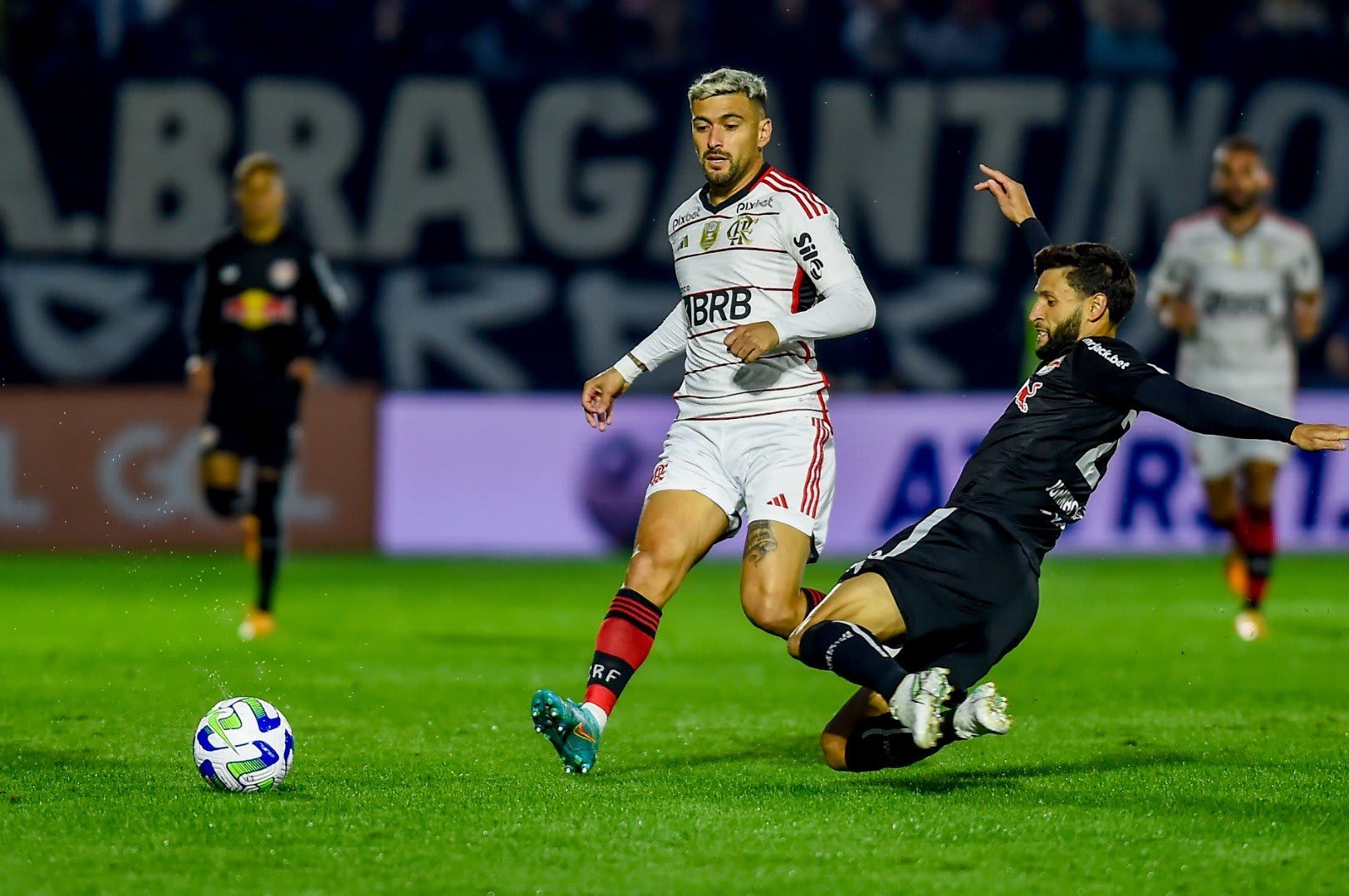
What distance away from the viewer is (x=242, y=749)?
5.23 metres

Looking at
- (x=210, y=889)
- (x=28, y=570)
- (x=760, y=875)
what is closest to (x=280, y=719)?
(x=210, y=889)

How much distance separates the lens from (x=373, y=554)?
13125mm

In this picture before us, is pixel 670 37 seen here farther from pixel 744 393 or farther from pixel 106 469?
pixel 744 393

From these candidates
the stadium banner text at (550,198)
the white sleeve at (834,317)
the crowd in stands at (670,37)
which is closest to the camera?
the white sleeve at (834,317)

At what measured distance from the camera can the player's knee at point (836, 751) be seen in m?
5.55

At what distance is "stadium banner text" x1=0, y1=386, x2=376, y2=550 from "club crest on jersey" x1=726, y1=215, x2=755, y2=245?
760cm

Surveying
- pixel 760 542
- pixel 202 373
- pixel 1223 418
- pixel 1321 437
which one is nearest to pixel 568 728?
pixel 760 542

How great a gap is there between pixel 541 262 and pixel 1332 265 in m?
5.99

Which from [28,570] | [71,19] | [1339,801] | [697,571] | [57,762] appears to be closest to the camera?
[1339,801]

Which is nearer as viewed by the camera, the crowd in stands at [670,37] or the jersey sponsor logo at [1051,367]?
the jersey sponsor logo at [1051,367]

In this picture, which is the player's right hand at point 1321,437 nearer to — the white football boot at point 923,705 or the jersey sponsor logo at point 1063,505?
the jersey sponsor logo at point 1063,505

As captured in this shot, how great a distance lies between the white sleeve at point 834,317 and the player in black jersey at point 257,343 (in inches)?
170

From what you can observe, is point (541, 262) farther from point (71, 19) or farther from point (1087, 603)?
point (1087, 603)

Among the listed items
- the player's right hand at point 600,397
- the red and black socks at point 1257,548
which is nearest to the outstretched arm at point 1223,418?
the player's right hand at point 600,397
